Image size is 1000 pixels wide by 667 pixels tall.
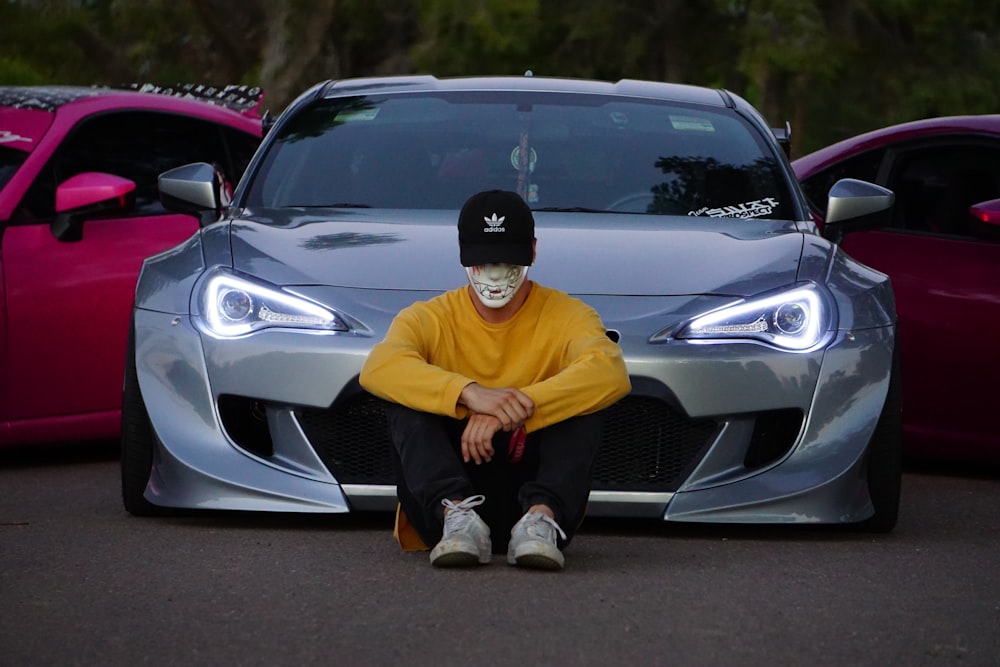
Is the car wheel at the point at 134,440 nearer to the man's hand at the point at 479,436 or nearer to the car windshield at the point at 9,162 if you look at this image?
the man's hand at the point at 479,436

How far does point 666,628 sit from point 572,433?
0.99 m

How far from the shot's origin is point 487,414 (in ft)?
18.9

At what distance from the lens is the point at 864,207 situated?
727cm

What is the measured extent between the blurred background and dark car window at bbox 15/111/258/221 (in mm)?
19615

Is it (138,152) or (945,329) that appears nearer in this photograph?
(945,329)

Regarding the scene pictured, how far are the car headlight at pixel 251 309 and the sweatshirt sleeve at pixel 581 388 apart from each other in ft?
2.50

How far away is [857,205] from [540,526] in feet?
7.04

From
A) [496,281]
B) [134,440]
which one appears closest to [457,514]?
[496,281]

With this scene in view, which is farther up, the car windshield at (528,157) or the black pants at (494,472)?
the car windshield at (528,157)

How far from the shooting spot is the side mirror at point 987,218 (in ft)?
26.7

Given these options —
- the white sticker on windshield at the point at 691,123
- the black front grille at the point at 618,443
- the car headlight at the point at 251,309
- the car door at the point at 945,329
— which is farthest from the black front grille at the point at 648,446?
the car door at the point at 945,329

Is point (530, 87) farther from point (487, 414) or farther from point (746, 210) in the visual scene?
point (487, 414)

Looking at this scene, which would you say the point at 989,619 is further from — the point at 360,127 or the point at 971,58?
the point at 971,58

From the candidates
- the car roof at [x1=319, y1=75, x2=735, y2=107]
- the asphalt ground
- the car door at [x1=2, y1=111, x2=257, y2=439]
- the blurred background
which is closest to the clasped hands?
the asphalt ground
